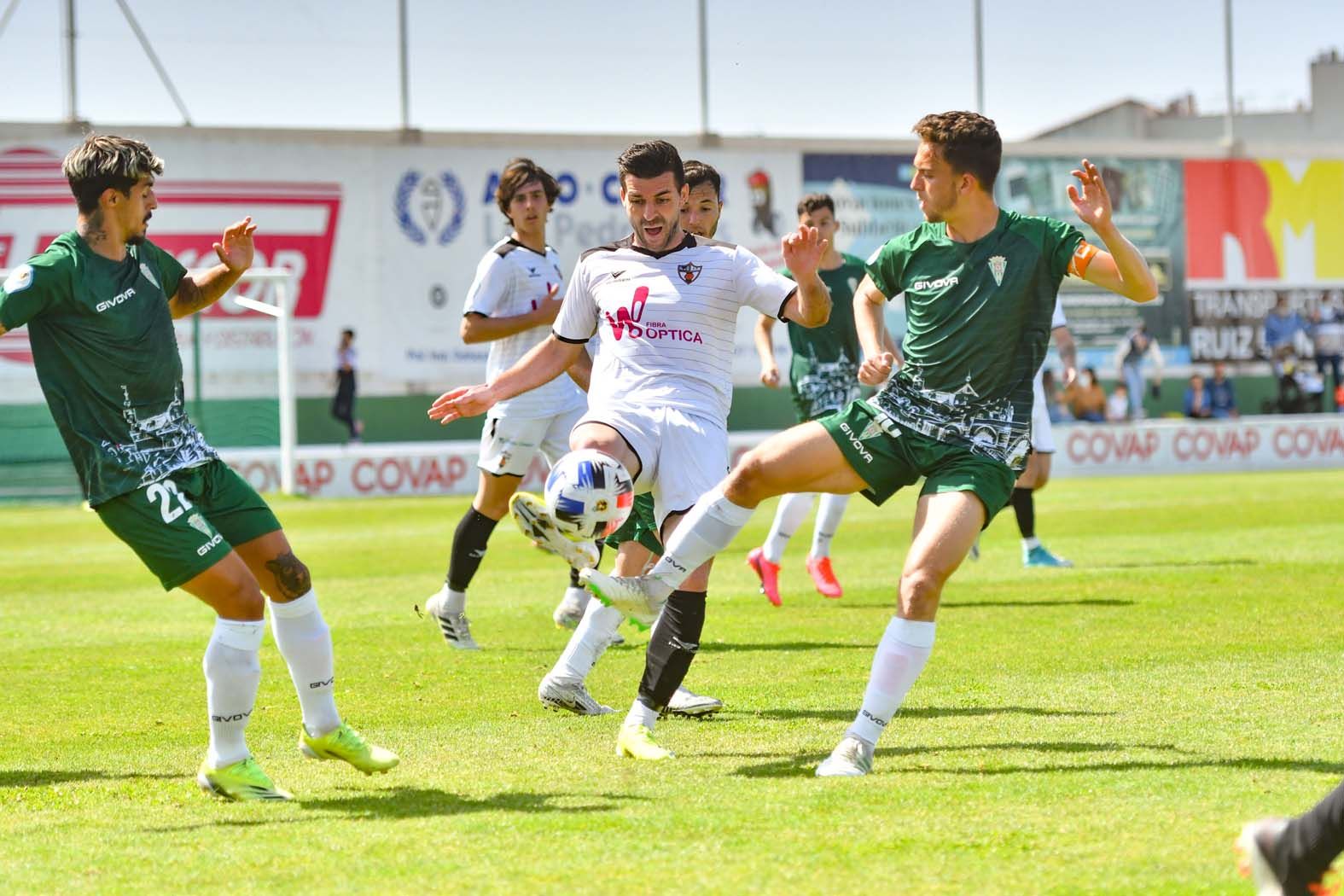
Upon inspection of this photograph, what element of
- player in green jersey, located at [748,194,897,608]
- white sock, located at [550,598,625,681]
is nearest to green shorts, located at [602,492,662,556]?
white sock, located at [550,598,625,681]

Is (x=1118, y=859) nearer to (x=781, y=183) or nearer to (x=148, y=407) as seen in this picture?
(x=148, y=407)

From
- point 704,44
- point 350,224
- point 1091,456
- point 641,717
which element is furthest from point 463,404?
point 704,44

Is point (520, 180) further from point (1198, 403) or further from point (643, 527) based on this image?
point (1198, 403)

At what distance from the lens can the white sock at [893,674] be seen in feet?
19.8

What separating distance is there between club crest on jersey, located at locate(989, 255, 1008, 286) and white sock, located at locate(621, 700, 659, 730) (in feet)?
6.68

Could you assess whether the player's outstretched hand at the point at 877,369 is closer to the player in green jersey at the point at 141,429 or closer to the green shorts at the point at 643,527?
the green shorts at the point at 643,527

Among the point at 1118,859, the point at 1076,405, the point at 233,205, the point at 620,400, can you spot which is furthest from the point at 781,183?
the point at 1118,859

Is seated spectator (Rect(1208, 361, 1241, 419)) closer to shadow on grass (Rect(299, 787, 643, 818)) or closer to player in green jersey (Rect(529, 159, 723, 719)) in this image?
player in green jersey (Rect(529, 159, 723, 719))

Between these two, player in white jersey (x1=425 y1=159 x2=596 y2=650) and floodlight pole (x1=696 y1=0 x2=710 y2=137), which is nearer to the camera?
player in white jersey (x1=425 y1=159 x2=596 y2=650)

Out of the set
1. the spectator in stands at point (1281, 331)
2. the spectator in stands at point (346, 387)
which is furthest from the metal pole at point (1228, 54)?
the spectator in stands at point (346, 387)

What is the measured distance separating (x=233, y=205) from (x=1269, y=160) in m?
24.2

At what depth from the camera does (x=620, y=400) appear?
685cm

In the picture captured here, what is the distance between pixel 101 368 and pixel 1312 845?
3964 millimetres

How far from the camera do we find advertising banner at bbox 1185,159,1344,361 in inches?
1628
